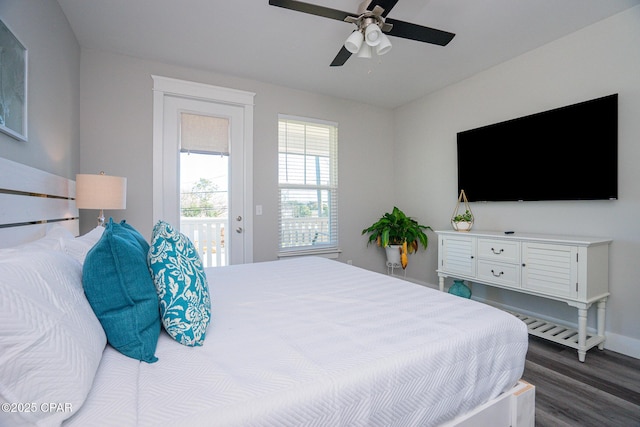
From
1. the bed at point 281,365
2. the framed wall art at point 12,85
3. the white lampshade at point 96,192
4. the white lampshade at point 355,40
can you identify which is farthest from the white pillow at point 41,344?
the white lampshade at point 355,40

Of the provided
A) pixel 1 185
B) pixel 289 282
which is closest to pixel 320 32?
pixel 289 282

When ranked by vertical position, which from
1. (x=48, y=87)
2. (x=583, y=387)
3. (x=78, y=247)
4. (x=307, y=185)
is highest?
(x=48, y=87)

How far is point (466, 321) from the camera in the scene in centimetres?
120

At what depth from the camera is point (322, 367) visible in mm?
877

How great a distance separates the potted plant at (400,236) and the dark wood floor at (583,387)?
1676 millimetres

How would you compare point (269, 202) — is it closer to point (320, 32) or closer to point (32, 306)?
point (320, 32)

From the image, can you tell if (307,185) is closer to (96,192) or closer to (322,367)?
(96,192)

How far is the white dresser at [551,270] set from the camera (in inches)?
85.8

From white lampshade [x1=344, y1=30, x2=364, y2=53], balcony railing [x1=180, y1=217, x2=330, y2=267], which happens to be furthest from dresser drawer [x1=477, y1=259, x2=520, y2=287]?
white lampshade [x1=344, y1=30, x2=364, y2=53]

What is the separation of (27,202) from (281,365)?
1602 mm

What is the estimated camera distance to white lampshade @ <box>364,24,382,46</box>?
5.98ft

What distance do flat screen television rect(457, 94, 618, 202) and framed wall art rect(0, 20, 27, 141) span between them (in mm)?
3665

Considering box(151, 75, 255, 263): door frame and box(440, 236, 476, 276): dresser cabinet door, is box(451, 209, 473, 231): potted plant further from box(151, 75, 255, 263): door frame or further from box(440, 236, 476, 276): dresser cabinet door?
box(151, 75, 255, 263): door frame

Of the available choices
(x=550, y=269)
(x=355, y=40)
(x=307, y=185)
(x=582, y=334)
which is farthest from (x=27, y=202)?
(x=582, y=334)
